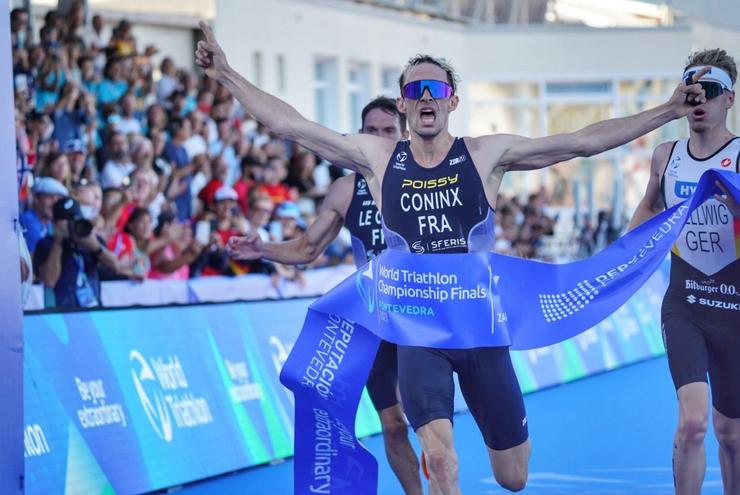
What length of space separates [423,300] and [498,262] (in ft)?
1.54

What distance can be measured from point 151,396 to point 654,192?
4325mm

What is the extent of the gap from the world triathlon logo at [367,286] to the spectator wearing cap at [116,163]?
→ 730 centimetres

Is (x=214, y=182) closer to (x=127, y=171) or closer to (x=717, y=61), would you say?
(x=127, y=171)

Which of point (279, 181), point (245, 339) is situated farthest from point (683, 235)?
point (279, 181)

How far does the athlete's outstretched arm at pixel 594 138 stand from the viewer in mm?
6750

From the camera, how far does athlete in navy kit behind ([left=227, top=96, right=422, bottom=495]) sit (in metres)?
8.03

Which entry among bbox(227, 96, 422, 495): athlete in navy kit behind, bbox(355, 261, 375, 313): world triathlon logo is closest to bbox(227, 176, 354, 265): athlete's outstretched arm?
bbox(227, 96, 422, 495): athlete in navy kit behind

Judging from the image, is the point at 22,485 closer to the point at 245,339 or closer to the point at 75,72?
the point at 245,339

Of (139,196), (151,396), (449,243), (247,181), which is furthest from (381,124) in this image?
(247,181)

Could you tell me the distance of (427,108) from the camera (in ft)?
22.4

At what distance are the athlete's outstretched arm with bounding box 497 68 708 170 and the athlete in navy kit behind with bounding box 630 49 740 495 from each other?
322 mm

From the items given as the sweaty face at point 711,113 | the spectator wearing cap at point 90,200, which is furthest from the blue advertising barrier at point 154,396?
the sweaty face at point 711,113

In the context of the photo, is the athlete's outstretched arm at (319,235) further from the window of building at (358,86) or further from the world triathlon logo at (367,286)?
the window of building at (358,86)

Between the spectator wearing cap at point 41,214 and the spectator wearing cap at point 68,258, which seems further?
the spectator wearing cap at point 41,214
